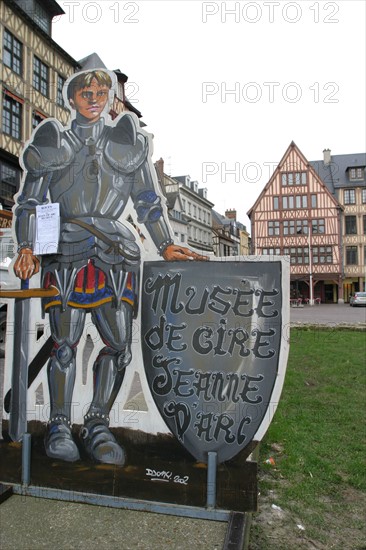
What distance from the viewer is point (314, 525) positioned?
11.0 feet

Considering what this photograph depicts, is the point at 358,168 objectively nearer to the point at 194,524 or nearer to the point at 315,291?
the point at 315,291

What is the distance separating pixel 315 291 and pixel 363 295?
9.87 metres

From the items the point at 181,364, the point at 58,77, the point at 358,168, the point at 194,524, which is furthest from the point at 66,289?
the point at 358,168

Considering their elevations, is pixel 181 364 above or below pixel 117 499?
above

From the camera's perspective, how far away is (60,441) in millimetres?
3762

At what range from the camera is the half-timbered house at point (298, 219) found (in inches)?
1690

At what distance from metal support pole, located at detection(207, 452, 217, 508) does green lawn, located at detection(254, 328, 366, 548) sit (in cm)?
69

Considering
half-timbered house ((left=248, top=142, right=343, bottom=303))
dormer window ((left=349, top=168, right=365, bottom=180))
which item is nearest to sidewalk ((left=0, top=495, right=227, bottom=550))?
half-timbered house ((left=248, top=142, right=343, bottom=303))

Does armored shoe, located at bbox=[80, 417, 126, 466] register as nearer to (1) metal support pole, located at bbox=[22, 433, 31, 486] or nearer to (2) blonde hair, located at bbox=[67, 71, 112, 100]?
(1) metal support pole, located at bbox=[22, 433, 31, 486]

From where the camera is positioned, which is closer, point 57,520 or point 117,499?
point 57,520

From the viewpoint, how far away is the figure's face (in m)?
3.83

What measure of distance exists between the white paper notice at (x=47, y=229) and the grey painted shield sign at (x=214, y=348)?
3.10ft

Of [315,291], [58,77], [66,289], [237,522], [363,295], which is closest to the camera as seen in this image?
[237,522]
